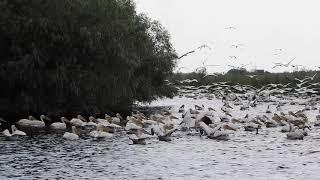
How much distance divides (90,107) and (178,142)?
1433cm

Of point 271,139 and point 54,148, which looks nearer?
point 54,148

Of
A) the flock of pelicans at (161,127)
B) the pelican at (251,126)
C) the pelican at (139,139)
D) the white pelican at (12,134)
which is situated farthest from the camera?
the pelican at (251,126)

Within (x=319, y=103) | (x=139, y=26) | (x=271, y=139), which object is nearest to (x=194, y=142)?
(x=271, y=139)

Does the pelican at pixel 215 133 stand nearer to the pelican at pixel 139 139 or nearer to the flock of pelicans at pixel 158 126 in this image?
the flock of pelicans at pixel 158 126

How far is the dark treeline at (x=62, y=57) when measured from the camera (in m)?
37.1

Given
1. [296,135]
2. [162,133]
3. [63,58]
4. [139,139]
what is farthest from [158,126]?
[63,58]

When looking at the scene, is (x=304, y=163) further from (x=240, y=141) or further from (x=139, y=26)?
(x=139, y=26)

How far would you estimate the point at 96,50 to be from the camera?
3853 centimetres

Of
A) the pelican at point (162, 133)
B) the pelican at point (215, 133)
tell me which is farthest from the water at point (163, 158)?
the pelican at point (215, 133)

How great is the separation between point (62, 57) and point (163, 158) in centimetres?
1766

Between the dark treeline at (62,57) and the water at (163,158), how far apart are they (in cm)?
942

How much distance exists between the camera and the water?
19047mm

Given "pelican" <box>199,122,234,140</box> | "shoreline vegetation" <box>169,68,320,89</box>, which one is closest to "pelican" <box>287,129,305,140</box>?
"pelican" <box>199,122,234,140</box>

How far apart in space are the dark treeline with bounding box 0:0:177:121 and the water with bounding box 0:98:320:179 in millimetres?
9421
